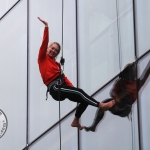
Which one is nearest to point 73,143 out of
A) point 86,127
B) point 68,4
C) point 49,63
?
point 86,127

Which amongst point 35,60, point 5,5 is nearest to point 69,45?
point 35,60

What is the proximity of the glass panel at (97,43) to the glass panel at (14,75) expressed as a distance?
48.4 inches

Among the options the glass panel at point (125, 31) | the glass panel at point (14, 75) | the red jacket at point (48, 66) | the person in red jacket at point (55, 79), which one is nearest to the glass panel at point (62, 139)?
the glass panel at point (14, 75)

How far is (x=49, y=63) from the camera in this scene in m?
6.99

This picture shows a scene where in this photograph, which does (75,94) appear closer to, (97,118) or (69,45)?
(97,118)

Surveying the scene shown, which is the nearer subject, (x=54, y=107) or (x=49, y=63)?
(x=49, y=63)

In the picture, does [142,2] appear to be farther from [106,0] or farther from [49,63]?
[49,63]

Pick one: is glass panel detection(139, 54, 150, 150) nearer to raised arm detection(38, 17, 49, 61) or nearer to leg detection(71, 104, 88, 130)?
leg detection(71, 104, 88, 130)

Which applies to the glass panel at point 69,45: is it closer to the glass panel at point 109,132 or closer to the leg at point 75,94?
the glass panel at point 109,132

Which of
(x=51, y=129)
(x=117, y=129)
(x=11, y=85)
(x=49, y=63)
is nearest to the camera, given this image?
(x=49, y=63)

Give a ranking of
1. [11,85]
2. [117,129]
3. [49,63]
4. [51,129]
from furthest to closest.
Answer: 1. [11,85]
2. [51,129]
3. [117,129]
4. [49,63]

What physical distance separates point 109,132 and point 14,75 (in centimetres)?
230

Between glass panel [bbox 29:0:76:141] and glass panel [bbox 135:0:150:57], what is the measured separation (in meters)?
1.14

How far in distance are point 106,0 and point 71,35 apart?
2.78ft
